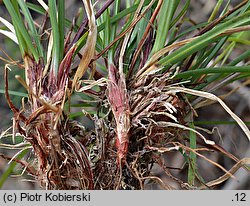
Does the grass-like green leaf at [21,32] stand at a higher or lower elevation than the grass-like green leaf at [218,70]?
higher

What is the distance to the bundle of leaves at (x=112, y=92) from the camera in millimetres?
375

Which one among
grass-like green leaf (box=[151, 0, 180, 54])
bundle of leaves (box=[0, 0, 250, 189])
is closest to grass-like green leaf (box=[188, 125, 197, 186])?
bundle of leaves (box=[0, 0, 250, 189])

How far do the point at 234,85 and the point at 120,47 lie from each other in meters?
0.43

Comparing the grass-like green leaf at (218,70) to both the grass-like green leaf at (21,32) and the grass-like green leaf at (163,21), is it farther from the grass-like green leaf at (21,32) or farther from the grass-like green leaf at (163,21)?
the grass-like green leaf at (21,32)

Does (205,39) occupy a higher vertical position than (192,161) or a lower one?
higher

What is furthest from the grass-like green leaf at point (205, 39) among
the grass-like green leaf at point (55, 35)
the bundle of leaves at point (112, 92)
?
the grass-like green leaf at point (55, 35)

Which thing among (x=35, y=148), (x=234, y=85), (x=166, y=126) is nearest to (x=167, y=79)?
(x=166, y=126)

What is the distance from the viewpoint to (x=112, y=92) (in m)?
0.39

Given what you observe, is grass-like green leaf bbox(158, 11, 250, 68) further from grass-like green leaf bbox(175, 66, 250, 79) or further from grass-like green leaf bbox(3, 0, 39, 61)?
grass-like green leaf bbox(3, 0, 39, 61)

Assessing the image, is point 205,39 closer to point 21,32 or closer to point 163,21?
point 163,21

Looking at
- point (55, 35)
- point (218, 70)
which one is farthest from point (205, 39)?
point (55, 35)

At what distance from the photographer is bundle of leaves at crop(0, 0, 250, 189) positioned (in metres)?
0.37

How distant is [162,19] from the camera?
39 cm
